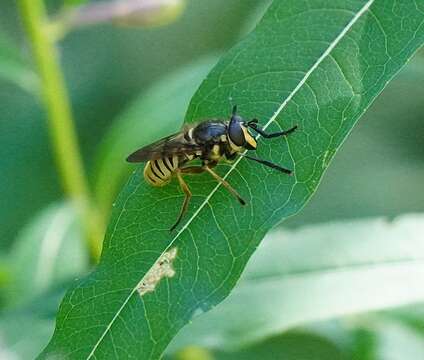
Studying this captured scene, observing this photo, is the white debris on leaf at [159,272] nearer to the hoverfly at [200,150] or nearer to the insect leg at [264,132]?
the hoverfly at [200,150]

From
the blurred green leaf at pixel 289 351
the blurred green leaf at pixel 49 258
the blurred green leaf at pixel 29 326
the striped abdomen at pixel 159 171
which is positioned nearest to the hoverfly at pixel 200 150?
the striped abdomen at pixel 159 171

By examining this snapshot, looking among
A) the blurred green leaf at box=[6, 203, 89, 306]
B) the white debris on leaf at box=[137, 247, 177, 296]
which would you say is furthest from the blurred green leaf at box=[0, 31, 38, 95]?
the white debris on leaf at box=[137, 247, 177, 296]

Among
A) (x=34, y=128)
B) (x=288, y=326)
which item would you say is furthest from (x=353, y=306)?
(x=34, y=128)

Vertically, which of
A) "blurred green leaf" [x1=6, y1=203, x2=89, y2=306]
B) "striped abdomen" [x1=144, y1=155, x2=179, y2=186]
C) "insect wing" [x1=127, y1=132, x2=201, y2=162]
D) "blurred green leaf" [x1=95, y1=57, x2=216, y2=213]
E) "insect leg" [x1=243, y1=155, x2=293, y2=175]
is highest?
"blurred green leaf" [x1=95, y1=57, x2=216, y2=213]

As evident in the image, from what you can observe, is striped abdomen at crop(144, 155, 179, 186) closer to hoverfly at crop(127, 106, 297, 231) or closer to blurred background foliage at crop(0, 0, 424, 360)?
hoverfly at crop(127, 106, 297, 231)

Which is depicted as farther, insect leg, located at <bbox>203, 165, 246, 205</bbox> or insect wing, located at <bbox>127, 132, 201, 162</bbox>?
insect wing, located at <bbox>127, 132, 201, 162</bbox>

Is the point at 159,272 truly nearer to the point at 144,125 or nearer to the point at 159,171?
the point at 159,171
